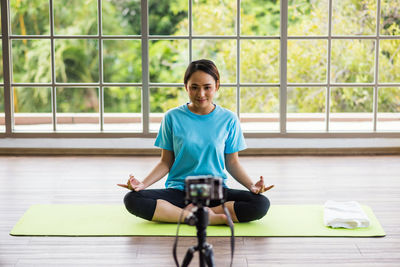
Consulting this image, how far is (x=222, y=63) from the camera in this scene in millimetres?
5598

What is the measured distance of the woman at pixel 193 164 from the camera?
2639 mm

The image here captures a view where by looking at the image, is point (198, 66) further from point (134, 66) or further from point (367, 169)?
point (134, 66)

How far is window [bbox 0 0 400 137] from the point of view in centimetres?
477

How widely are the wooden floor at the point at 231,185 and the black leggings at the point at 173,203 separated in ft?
0.62

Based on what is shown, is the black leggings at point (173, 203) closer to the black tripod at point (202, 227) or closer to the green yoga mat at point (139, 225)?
the green yoga mat at point (139, 225)

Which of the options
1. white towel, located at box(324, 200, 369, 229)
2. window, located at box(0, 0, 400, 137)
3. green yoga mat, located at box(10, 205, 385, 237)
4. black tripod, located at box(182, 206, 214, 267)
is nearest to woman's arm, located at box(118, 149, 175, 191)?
green yoga mat, located at box(10, 205, 385, 237)

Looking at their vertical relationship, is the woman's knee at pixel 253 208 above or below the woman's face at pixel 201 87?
below

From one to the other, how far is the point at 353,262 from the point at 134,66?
7.09m

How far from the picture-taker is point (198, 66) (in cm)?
252

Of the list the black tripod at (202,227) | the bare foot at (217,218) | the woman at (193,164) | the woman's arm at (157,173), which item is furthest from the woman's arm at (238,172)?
the black tripod at (202,227)

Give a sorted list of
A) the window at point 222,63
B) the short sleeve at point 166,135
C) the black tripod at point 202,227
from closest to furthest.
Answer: the black tripod at point 202,227 < the short sleeve at point 166,135 < the window at point 222,63

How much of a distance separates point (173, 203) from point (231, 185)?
3.49ft

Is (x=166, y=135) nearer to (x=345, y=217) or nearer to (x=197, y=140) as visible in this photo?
(x=197, y=140)

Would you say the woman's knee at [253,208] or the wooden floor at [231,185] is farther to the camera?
the woman's knee at [253,208]
